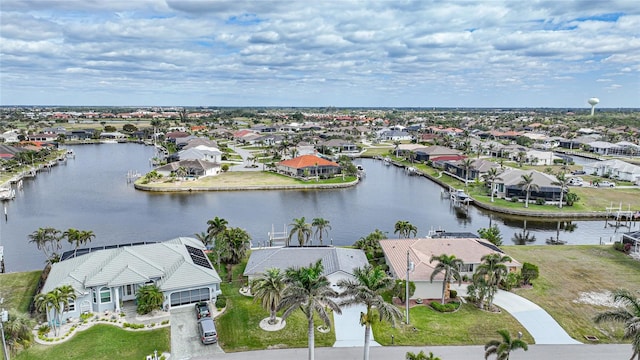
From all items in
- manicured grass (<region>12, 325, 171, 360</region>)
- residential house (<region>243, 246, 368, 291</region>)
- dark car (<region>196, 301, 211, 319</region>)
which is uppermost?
residential house (<region>243, 246, 368, 291</region>)

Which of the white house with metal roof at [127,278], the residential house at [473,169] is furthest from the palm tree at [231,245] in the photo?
the residential house at [473,169]

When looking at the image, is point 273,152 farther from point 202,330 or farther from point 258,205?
point 202,330

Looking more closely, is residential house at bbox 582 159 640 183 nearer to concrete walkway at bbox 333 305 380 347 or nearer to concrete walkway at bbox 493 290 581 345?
concrete walkway at bbox 493 290 581 345

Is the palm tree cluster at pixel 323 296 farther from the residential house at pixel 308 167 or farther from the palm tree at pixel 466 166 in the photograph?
the residential house at pixel 308 167

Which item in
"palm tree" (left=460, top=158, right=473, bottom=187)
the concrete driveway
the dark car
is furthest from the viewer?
"palm tree" (left=460, top=158, right=473, bottom=187)

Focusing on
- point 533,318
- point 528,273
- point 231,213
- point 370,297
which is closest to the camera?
point 370,297

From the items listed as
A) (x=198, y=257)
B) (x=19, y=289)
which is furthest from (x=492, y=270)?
(x=19, y=289)

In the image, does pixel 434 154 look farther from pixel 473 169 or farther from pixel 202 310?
pixel 202 310

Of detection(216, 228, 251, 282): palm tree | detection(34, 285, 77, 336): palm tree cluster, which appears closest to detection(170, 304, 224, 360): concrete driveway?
detection(34, 285, 77, 336): palm tree cluster
